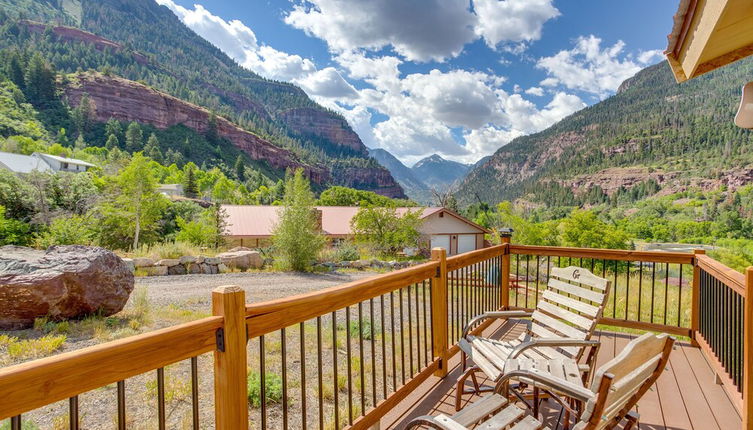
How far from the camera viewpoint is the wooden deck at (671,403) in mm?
2467

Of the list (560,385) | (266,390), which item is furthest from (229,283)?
(560,385)

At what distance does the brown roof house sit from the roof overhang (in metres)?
17.8

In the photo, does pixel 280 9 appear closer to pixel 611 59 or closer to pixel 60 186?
pixel 60 186

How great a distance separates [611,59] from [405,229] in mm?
38195

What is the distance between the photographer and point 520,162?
106 m

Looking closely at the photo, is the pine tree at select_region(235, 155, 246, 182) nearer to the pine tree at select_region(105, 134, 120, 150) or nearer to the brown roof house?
the pine tree at select_region(105, 134, 120, 150)

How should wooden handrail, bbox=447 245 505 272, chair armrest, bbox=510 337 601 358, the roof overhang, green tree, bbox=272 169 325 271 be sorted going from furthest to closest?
green tree, bbox=272 169 325 271 < wooden handrail, bbox=447 245 505 272 < chair armrest, bbox=510 337 601 358 < the roof overhang

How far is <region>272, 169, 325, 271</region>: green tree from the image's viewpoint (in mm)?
13273

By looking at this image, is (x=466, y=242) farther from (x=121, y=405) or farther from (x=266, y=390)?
(x=121, y=405)

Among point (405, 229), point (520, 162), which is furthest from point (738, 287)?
point (520, 162)

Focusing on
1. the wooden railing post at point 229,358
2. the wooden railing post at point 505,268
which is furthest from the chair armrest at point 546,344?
the wooden railing post at point 505,268

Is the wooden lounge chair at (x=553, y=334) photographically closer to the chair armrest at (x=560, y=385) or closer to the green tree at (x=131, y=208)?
the chair armrest at (x=560, y=385)

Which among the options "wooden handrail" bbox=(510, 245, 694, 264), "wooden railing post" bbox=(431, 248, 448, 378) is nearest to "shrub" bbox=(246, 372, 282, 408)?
"wooden railing post" bbox=(431, 248, 448, 378)

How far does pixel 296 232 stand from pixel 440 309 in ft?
35.7
